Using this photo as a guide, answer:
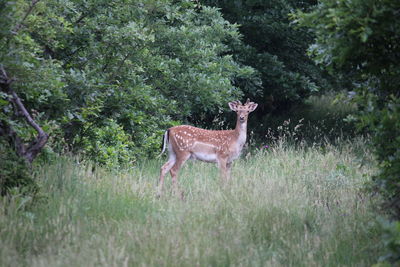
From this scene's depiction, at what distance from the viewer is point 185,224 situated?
675 cm

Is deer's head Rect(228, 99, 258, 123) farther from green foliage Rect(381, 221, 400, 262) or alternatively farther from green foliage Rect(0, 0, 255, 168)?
green foliage Rect(381, 221, 400, 262)

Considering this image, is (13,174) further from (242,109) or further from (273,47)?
(273,47)

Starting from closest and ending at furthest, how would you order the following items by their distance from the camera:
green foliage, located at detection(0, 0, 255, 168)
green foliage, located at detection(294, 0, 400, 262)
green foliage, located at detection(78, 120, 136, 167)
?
1. green foliage, located at detection(294, 0, 400, 262)
2. green foliage, located at detection(0, 0, 255, 168)
3. green foliage, located at detection(78, 120, 136, 167)

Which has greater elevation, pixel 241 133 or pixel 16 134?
pixel 16 134

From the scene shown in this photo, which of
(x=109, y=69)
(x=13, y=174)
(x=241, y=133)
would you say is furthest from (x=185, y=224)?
(x=241, y=133)

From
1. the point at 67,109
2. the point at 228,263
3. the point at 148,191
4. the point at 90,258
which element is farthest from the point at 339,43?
the point at 67,109

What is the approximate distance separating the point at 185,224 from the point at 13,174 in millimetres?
1983

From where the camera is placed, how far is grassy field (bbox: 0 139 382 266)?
5.82 metres

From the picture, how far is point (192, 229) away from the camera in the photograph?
21.5ft

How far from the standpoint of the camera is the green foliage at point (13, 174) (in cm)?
701

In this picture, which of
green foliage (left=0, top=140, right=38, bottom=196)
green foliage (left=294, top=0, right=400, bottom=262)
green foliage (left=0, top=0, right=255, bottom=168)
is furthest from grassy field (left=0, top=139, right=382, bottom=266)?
green foliage (left=0, top=0, right=255, bottom=168)

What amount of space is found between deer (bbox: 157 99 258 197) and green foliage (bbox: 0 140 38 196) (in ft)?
11.1

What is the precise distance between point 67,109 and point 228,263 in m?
3.79

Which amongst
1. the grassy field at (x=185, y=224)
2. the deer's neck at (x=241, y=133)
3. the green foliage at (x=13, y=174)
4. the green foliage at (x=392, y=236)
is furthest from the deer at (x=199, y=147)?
the green foliage at (x=392, y=236)
